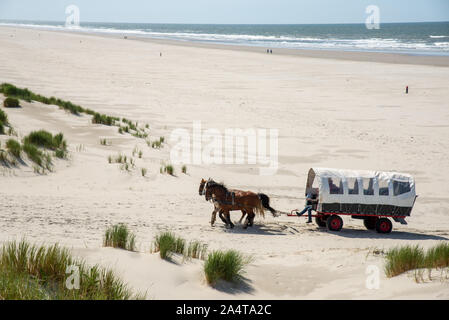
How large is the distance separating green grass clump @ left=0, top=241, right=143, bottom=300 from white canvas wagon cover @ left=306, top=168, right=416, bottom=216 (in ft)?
22.9

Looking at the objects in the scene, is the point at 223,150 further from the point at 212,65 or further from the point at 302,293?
the point at 212,65

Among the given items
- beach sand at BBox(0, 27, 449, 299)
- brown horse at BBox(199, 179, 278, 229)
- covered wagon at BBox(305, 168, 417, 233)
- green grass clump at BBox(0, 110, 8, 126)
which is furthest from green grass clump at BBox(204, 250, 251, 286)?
green grass clump at BBox(0, 110, 8, 126)

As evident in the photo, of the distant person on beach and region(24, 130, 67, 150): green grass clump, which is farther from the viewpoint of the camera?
region(24, 130, 67, 150): green grass clump

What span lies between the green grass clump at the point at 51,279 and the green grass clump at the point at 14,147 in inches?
356

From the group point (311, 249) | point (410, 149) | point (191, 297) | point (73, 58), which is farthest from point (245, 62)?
point (191, 297)

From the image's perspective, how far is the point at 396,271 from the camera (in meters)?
8.20

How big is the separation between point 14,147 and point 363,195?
10.8 metres

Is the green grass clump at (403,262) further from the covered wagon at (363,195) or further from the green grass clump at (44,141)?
the green grass clump at (44,141)

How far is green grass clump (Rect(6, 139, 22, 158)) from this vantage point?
15.8m

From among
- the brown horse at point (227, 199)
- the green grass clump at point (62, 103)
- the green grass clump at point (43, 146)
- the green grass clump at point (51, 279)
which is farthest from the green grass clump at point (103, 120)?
the green grass clump at point (51, 279)

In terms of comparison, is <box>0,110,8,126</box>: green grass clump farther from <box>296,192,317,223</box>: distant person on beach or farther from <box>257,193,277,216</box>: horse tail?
<box>296,192,317,223</box>: distant person on beach

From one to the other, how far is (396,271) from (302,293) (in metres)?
1.58

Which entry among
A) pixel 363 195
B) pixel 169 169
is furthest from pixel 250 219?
pixel 169 169

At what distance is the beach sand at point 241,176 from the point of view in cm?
852
